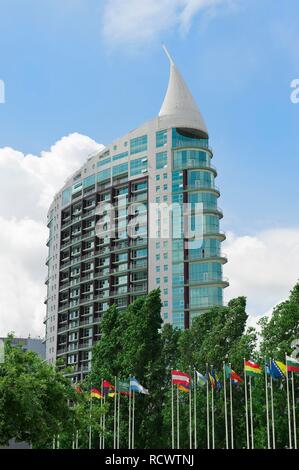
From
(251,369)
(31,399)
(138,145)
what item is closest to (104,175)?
(138,145)

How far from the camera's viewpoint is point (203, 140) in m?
126

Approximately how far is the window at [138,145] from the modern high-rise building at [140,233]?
0.62ft

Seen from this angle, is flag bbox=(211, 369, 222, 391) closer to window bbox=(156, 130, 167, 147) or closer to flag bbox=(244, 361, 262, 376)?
flag bbox=(244, 361, 262, 376)

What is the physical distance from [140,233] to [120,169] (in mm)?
14873

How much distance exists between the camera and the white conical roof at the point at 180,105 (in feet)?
418

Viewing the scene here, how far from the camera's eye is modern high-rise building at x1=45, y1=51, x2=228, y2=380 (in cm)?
11762

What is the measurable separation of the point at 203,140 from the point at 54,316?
48.7 meters

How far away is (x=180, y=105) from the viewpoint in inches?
5128

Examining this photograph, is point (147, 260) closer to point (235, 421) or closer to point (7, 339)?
point (235, 421)

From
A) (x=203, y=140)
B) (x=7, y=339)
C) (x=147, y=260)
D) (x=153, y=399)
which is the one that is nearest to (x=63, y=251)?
(x=147, y=260)

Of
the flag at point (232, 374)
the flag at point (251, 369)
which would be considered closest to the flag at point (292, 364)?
the flag at point (251, 369)

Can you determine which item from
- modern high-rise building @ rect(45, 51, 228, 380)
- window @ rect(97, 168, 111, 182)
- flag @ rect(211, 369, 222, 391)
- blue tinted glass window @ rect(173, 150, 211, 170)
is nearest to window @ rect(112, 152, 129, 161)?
modern high-rise building @ rect(45, 51, 228, 380)

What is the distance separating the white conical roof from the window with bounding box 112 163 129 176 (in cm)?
1203

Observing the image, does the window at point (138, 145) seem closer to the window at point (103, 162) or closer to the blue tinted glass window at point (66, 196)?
the window at point (103, 162)
